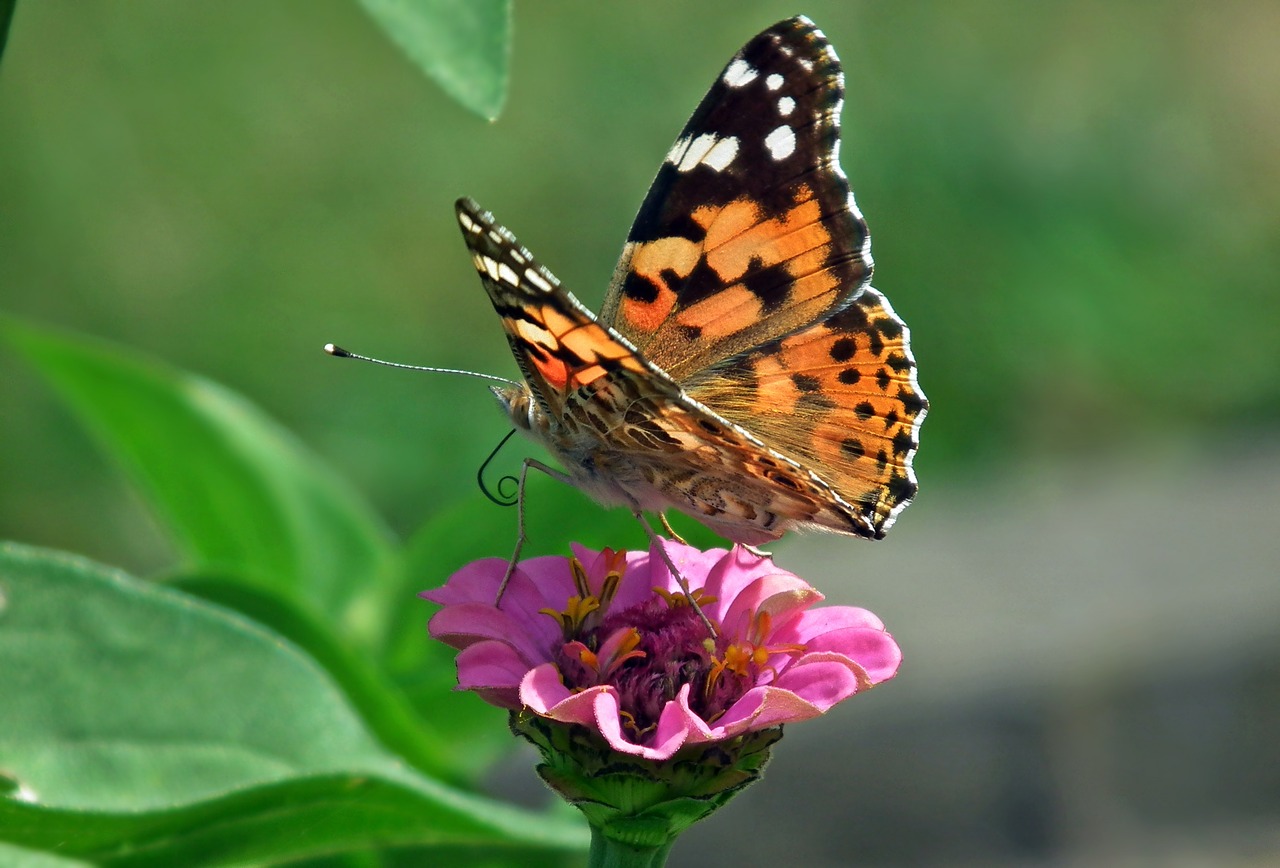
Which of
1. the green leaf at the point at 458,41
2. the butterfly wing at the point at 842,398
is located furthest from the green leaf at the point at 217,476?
the green leaf at the point at 458,41

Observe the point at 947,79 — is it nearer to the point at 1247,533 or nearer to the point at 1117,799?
the point at 1247,533

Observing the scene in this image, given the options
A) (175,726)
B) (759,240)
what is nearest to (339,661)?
(175,726)

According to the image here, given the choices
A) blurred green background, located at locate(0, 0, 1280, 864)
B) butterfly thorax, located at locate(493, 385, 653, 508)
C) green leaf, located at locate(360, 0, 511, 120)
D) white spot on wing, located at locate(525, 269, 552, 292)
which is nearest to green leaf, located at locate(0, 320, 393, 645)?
butterfly thorax, located at locate(493, 385, 653, 508)

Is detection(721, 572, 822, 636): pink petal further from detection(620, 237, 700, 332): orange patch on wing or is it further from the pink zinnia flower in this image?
detection(620, 237, 700, 332): orange patch on wing

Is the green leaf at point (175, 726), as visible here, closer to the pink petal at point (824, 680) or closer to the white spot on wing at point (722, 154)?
the pink petal at point (824, 680)

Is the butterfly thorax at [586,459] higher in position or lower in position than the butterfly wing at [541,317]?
lower

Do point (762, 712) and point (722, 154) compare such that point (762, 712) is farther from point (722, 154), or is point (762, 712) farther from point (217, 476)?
point (217, 476)
